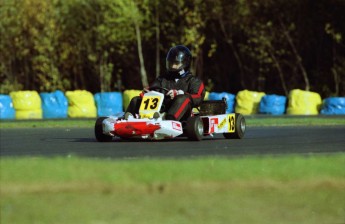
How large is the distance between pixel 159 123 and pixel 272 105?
16.4 metres

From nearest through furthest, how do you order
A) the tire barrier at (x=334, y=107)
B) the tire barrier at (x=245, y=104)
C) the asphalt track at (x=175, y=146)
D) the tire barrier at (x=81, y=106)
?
1. the asphalt track at (x=175, y=146)
2. the tire barrier at (x=334, y=107)
3. the tire barrier at (x=81, y=106)
4. the tire barrier at (x=245, y=104)

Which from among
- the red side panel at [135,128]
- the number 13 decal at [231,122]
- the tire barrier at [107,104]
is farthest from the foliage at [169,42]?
the red side panel at [135,128]

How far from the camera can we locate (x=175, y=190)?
7605mm

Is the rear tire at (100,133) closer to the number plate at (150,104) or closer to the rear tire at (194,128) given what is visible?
the number plate at (150,104)

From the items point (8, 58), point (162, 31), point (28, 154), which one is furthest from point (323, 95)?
point (28, 154)

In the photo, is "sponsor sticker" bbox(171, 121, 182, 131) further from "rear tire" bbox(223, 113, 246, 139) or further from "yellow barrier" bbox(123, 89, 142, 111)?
"yellow barrier" bbox(123, 89, 142, 111)

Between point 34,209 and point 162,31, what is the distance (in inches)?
1348

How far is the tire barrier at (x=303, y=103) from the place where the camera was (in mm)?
28828

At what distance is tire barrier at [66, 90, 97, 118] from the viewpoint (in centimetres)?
2922

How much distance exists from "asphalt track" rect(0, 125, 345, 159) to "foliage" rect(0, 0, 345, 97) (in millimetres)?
20076

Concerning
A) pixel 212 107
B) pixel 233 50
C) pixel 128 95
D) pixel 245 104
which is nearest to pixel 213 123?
pixel 212 107

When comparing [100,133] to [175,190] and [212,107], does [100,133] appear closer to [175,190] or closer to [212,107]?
[212,107]

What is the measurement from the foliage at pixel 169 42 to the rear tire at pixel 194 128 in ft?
70.2

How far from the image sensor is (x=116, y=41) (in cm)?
4072
